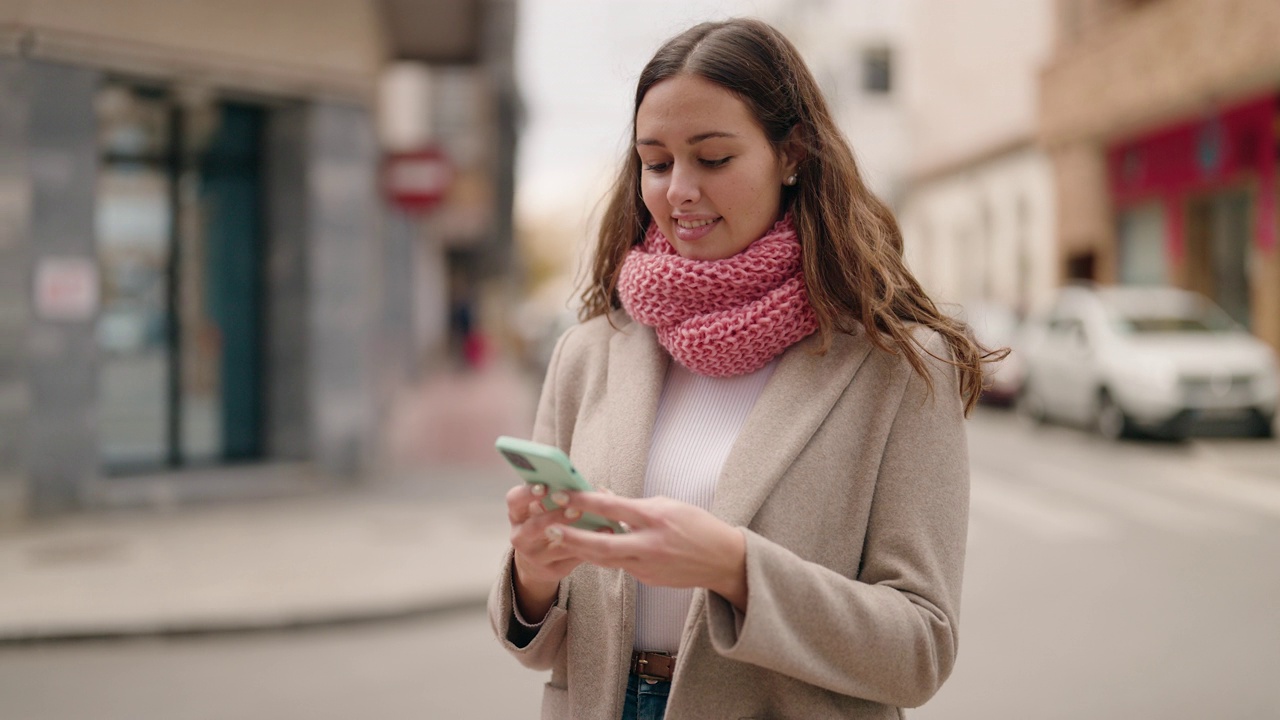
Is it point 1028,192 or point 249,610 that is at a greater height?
point 1028,192

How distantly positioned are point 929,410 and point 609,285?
68cm

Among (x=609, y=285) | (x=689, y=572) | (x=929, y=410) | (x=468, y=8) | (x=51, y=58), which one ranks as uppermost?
(x=468, y=8)

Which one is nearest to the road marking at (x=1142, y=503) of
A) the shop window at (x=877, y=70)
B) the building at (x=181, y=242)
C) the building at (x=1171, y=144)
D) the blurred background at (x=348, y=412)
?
the blurred background at (x=348, y=412)

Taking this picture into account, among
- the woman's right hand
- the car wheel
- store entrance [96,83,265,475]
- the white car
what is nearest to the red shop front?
the white car

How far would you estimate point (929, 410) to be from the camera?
5.73 ft

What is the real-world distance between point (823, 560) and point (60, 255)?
883cm

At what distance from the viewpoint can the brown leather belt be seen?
1800 millimetres

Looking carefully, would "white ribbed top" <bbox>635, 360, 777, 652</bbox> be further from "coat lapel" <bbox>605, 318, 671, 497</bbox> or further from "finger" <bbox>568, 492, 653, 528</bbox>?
"finger" <bbox>568, 492, 653, 528</bbox>

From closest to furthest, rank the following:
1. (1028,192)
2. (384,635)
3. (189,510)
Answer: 1. (384,635)
2. (189,510)
3. (1028,192)

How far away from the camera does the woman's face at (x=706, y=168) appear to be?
1760 millimetres

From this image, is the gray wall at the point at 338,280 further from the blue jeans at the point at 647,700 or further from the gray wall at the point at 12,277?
the blue jeans at the point at 647,700

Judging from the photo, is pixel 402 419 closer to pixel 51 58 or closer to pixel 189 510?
pixel 189 510

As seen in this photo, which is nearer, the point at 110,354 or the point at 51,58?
the point at 51,58

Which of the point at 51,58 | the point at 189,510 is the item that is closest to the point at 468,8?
the point at 51,58
